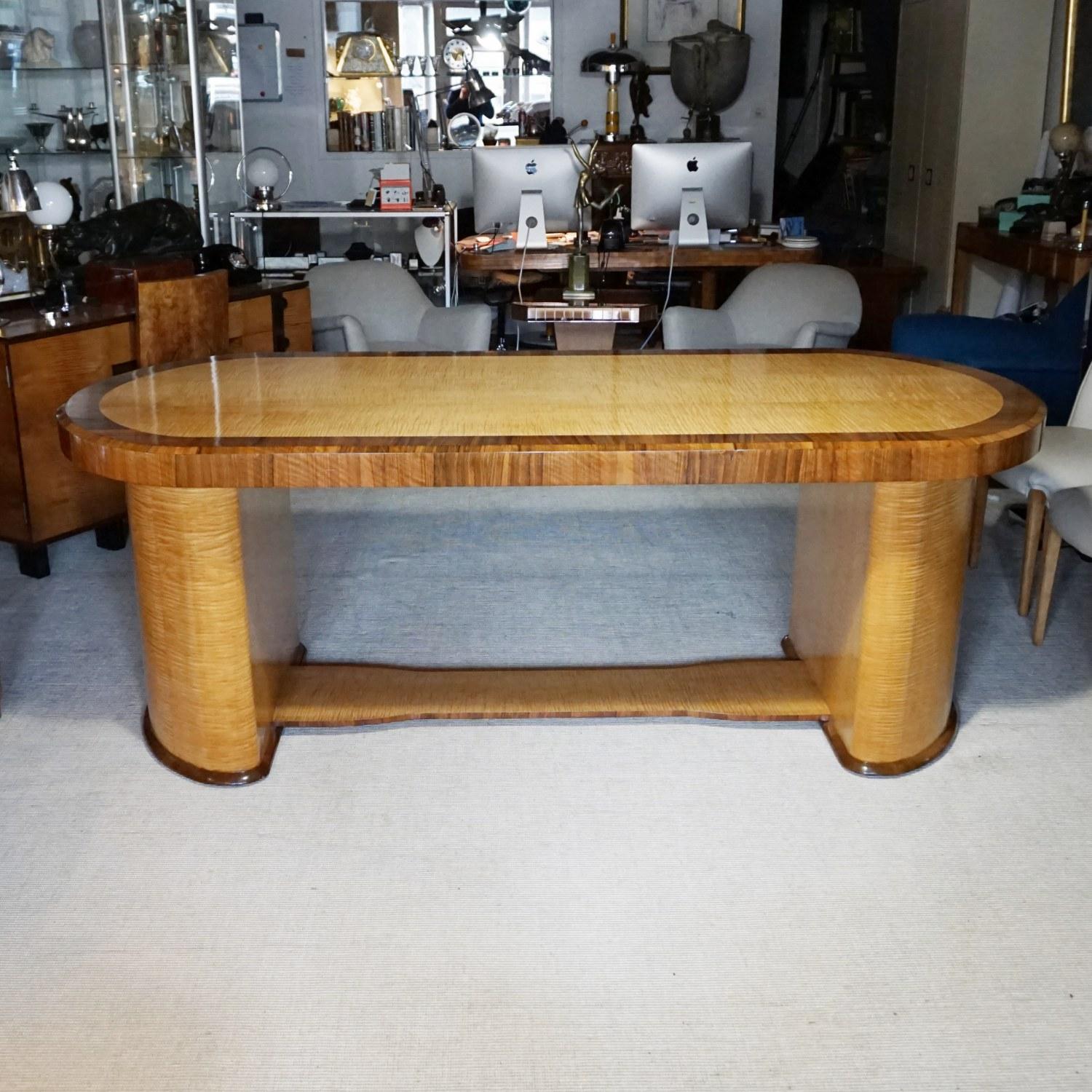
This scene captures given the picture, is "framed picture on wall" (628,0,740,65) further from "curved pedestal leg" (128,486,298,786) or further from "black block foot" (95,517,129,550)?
"curved pedestal leg" (128,486,298,786)

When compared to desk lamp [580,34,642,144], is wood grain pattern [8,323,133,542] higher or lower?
lower

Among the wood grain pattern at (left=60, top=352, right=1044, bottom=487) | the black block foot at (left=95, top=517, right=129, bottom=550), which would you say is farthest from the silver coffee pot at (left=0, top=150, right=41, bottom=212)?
the wood grain pattern at (left=60, top=352, right=1044, bottom=487)

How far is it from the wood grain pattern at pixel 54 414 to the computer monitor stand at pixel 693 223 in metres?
2.65

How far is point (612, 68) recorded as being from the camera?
7.95 meters

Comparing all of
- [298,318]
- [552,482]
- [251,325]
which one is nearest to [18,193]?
[251,325]

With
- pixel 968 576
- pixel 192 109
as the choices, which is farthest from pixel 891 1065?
pixel 192 109

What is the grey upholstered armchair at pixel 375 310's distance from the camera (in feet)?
16.3

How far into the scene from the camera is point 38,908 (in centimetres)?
220

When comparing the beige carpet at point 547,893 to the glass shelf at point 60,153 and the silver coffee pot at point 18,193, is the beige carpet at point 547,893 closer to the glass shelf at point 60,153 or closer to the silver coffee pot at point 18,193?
the silver coffee pot at point 18,193

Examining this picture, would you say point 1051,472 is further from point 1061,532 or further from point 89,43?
point 89,43

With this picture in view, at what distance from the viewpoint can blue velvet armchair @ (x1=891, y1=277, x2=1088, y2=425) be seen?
Answer: 4.64 metres

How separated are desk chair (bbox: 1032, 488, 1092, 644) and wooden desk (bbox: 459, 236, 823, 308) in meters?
2.41

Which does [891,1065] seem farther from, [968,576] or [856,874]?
[968,576]

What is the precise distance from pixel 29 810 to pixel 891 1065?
5.50 ft
